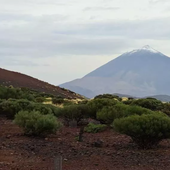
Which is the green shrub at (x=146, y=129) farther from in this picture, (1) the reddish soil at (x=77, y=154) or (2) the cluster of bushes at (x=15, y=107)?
(2) the cluster of bushes at (x=15, y=107)

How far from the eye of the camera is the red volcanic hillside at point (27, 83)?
191 ft

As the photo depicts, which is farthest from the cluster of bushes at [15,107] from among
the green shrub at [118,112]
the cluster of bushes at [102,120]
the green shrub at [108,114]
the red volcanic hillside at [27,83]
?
the red volcanic hillside at [27,83]

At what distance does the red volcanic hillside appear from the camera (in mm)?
58250

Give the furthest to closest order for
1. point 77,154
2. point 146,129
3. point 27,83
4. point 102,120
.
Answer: point 27,83
point 102,120
point 146,129
point 77,154

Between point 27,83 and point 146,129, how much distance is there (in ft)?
169

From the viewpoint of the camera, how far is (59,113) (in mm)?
18094

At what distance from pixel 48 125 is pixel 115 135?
2.57 meters

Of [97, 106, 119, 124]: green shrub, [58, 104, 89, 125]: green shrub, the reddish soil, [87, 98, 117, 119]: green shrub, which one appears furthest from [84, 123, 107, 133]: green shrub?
[87, 98, 117, 119]: green shrub

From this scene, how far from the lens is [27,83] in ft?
203

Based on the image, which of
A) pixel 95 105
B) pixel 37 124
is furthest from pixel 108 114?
pixel 37 124

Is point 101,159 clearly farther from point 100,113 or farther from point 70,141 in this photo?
point 100,113

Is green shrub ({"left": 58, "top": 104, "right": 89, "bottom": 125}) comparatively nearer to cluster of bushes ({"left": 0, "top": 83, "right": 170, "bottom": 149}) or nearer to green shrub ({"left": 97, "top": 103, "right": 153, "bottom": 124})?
cluster of bushes ({"left": 0, "top": 83, "right": 170, "bottom": 149})

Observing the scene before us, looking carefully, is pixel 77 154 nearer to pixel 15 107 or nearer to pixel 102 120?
pixel 102 120

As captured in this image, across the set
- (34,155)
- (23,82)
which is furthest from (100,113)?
(23,82)
